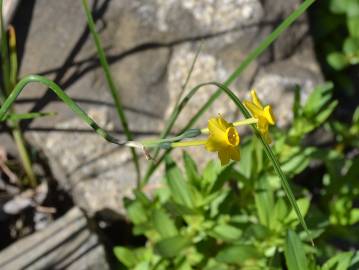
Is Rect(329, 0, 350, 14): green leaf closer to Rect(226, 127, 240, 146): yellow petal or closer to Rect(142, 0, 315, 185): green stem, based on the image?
Rect(142, 0, 315, 185): green stem

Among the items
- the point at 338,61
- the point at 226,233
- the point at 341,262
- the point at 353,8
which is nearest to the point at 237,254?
the point at 226,233

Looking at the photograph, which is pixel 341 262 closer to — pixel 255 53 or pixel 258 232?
pixel 258 232

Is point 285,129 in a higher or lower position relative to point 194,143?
lower

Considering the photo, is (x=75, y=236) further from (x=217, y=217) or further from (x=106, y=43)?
(x=106, y=43)

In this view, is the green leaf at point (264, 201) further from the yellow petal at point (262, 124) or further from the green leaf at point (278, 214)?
the yellow petal at point (262, 124)

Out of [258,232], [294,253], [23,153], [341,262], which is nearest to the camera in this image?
[294,253]

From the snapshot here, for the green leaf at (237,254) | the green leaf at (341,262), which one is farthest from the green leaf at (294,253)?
the green leaf at (237,254)

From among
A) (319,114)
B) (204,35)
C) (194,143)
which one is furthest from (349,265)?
(204,35)
